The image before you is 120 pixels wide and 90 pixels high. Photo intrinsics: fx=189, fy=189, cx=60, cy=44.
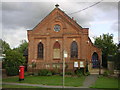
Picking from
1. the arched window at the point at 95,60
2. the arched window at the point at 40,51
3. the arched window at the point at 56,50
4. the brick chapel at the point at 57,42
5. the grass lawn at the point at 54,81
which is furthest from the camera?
the arched window at the point at 95,60

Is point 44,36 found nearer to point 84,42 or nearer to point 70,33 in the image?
point 70,33

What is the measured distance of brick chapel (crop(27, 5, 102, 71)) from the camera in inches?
1172

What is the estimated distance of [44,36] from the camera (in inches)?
1227

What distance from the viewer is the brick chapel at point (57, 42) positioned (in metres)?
29.8

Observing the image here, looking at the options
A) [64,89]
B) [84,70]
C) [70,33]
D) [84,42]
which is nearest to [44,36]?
[70,33]

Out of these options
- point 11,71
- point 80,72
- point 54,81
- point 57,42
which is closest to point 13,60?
point 11,71

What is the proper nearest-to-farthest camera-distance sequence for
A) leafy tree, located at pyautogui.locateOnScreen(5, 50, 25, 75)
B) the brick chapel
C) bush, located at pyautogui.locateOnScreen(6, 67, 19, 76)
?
bush, located at pyautogui.locateOnScreen(6, 67, 19, 76)
leafy tree, located at pyautogui.locateOnScreen(5, 50, 25, 75)
the brick chapel

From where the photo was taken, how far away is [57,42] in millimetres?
30906

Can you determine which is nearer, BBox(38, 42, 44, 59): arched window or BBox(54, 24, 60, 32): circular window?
BBox(54, 24, 60, 32): circular window

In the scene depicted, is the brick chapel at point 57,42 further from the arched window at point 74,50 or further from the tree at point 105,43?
the tree at point 105,43

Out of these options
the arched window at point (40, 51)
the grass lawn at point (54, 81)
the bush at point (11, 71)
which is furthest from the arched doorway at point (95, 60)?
the bush at point (11, 71)

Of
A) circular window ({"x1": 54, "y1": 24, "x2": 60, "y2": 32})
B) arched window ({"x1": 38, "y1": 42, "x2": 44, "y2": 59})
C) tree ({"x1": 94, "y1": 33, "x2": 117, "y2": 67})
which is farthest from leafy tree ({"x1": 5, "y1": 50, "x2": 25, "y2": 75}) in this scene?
tree ({"x1": 94, "y1": 33, "x2": 117, "y2": 67})

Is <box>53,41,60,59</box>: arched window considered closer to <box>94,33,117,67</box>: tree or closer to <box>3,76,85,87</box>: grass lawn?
<box>3,76,85,87</box>: grass lawn

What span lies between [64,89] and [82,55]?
1626 cm
